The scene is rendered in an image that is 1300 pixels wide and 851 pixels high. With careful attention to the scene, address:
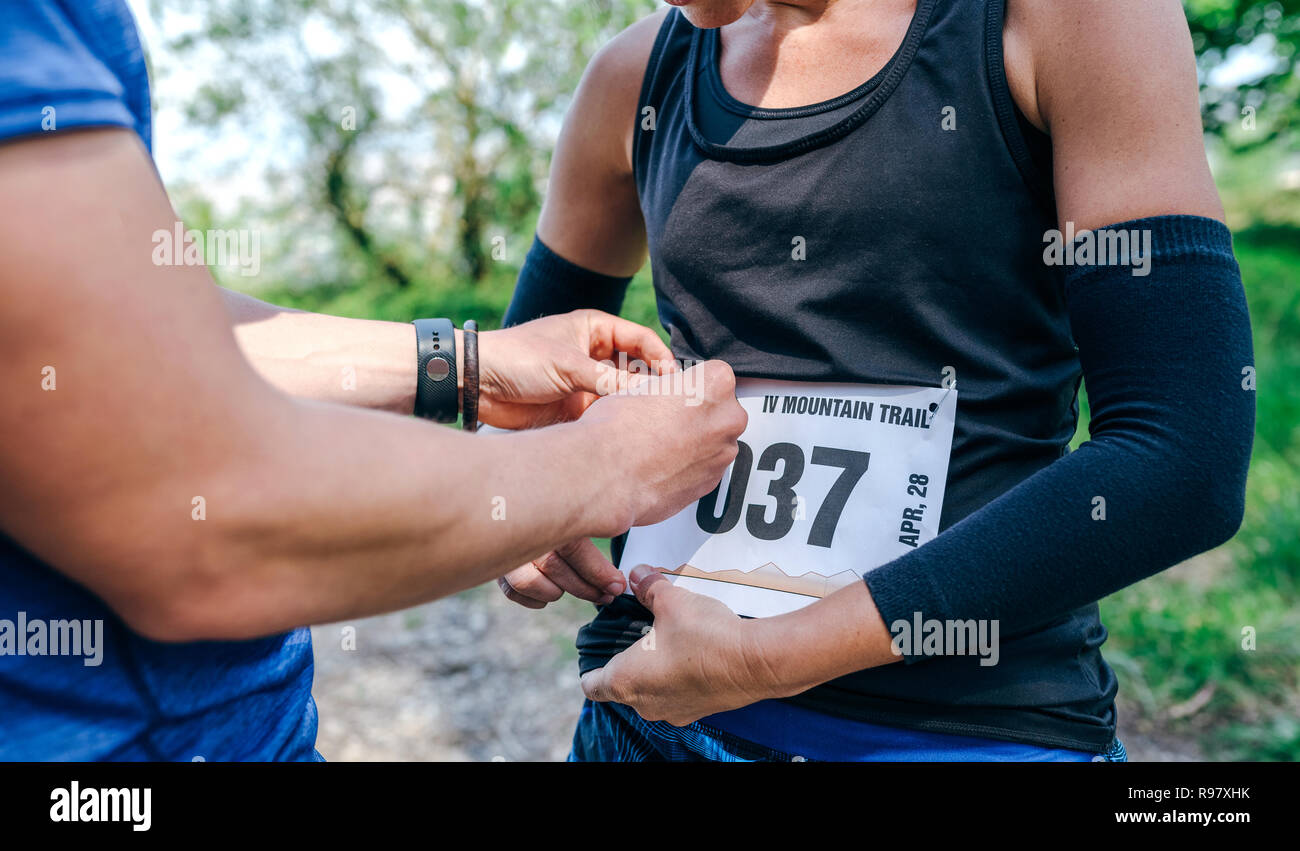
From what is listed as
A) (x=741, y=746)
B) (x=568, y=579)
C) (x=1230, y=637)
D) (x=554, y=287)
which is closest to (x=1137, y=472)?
(x=741, y=746)

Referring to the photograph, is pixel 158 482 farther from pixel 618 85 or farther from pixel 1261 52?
pixel 1261 52

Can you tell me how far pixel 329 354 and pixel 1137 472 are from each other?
1.21 metres

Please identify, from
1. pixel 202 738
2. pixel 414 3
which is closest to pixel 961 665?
pixel 202 738

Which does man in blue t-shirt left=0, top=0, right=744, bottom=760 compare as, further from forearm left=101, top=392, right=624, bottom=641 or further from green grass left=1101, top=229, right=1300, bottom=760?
green grass left=1101, top=229, right=1300, bottom=760

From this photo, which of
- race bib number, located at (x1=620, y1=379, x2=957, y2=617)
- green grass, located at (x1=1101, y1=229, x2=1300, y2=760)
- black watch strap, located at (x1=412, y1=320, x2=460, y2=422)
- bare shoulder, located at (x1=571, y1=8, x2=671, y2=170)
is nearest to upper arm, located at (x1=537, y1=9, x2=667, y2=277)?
bare shoulder, located at (x1=571, y1=8, x2=671, y2=170)

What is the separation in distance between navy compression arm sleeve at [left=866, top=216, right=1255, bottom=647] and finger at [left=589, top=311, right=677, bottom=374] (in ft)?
2.00

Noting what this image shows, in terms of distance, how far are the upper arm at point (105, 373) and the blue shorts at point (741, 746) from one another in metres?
0.93

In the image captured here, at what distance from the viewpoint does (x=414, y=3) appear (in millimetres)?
A: 8062

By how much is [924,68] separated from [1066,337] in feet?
1.46

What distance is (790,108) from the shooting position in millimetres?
1473

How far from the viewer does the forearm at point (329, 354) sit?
149 cm

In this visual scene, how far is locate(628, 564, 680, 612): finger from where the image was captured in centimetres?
141
